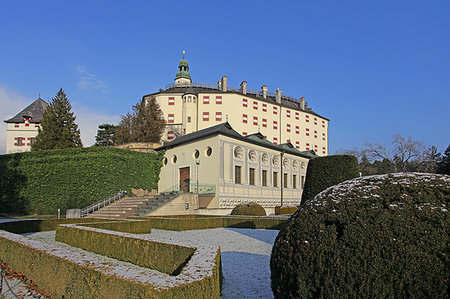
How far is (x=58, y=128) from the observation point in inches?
1315

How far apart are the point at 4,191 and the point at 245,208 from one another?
2020cm

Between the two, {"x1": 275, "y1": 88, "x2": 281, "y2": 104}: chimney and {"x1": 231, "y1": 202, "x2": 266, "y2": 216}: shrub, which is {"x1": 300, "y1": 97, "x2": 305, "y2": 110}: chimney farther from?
{"x1": 231, "y1": 202, "x2": 266, "y2": 216}: shrub

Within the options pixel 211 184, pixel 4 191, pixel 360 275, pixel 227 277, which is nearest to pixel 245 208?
pixel 211 184

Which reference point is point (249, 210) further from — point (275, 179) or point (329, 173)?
point (275, 179)

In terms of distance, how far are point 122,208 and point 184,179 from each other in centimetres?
721

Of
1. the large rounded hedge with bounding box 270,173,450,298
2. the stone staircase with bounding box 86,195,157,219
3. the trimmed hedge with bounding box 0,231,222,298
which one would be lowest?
the stone staircase with bounding box 86,195,157,219

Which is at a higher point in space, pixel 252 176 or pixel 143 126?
pixel 143 126

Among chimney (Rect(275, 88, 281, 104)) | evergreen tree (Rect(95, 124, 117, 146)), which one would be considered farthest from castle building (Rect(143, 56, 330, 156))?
evergreen tree (Rect(95, 124, 117, 146))

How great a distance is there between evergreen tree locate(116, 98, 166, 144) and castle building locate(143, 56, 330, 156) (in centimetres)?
337

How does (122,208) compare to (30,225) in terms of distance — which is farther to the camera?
(122,208)

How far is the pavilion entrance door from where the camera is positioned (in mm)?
28116

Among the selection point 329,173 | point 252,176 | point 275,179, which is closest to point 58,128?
point 252,176

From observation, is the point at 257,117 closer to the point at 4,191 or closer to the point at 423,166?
the point at 423,166

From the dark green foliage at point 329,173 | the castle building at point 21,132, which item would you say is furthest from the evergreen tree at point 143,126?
the dark green foliage at point 329,173
